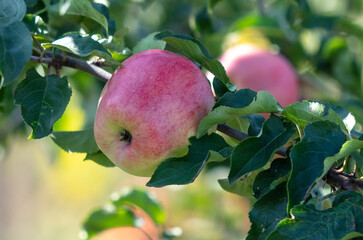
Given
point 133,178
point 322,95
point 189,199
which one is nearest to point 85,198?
point 133,178

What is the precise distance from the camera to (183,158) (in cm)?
77

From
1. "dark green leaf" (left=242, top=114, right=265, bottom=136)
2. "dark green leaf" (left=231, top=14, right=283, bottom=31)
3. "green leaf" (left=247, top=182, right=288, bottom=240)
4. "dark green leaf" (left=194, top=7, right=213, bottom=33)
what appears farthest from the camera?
"dark green leaf" (left=231, top=14, right=283, bottom=31)

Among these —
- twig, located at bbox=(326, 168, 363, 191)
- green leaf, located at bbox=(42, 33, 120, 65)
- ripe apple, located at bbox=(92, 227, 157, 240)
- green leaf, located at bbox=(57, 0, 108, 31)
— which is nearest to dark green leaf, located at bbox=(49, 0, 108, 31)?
green leaf, located at bbox=(57, 0, 108, 31)

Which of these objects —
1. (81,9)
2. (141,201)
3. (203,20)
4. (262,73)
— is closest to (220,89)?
(81,9)

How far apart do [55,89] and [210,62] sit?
252 mm

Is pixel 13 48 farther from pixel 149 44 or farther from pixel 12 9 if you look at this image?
pixel 149 44

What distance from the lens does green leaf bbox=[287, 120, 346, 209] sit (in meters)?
0.67

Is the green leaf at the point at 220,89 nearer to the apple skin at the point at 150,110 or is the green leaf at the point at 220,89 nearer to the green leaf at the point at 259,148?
the apple skin at the point at 150,110

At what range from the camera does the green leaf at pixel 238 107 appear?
76cm

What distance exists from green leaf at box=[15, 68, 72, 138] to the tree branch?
0.11 feet

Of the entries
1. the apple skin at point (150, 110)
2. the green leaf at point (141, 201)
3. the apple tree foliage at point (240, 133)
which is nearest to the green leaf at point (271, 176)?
the apple tree foliage at point (240, 133)

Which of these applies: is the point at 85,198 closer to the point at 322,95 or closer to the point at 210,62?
the point at 322,95

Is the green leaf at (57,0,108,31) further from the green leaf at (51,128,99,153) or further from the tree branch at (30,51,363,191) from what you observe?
the green leaf at (51,128,99,153)

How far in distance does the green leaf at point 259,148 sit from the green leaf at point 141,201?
0.67m
